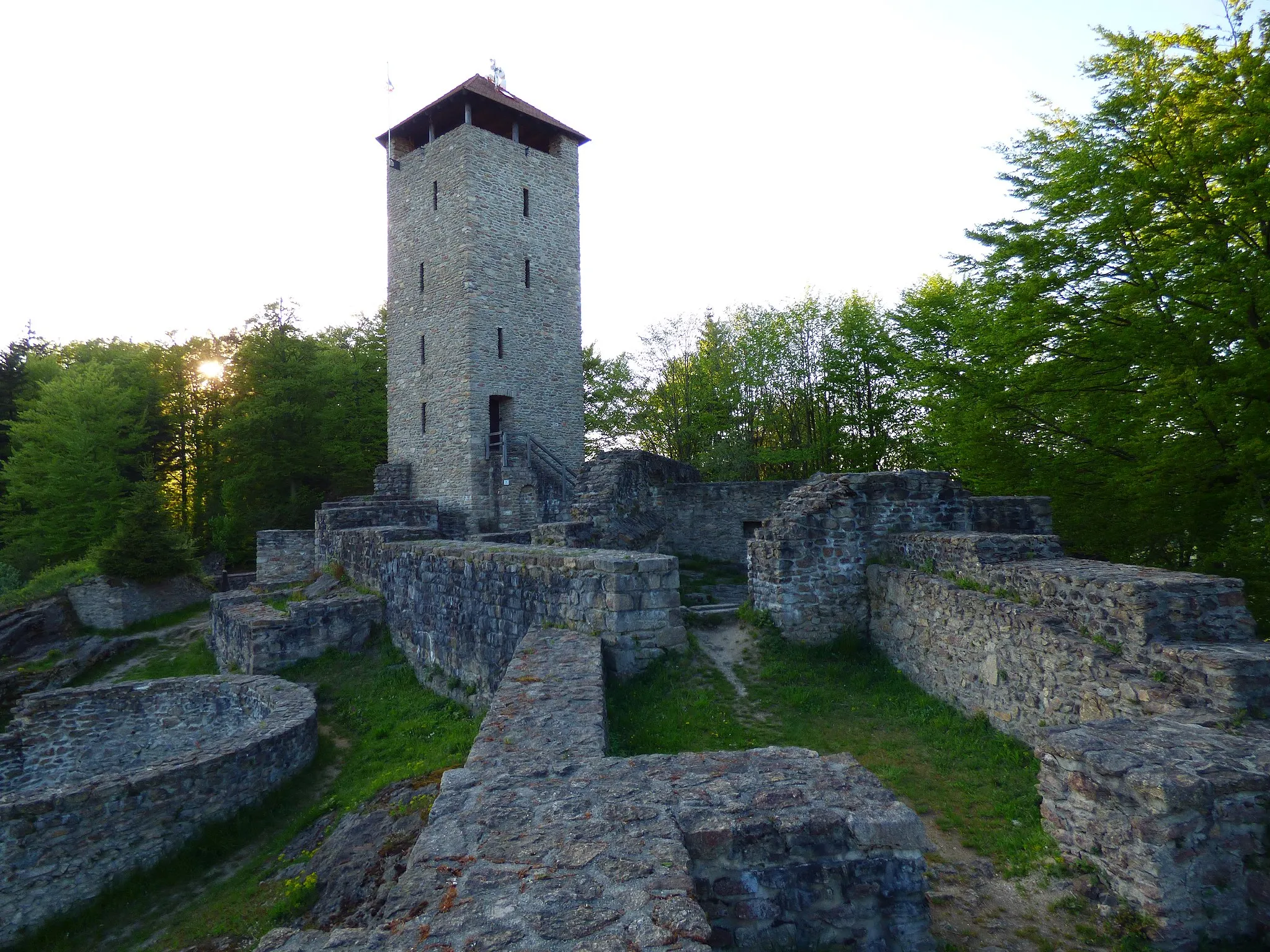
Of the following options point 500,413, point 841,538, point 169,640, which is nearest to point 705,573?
point 841,538

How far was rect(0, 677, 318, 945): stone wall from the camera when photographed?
21.8 feet

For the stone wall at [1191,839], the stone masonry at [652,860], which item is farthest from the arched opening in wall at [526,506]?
the stone wall at [1191,839]

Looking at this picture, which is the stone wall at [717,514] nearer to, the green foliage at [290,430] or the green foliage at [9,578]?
the green foliage at [290,430]

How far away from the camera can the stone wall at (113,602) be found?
18.5 meters

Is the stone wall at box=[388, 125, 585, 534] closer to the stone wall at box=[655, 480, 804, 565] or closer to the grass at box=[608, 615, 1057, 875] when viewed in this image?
the stone wall at box=[655, 480, 804, 565]

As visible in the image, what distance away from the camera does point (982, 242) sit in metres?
11.0

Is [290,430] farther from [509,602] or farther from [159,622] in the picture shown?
[509,602]

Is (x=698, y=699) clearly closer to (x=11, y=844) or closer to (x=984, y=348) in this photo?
(x=11, y=844)

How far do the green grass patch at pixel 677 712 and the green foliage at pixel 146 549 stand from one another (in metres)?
19.1

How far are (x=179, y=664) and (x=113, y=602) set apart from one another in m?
5.15

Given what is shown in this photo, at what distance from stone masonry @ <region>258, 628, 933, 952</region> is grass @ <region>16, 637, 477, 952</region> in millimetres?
2968

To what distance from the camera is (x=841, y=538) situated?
855 cm

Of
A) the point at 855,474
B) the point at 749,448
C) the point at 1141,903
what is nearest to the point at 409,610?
the point at 855,474

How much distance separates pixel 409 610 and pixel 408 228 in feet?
50.3
